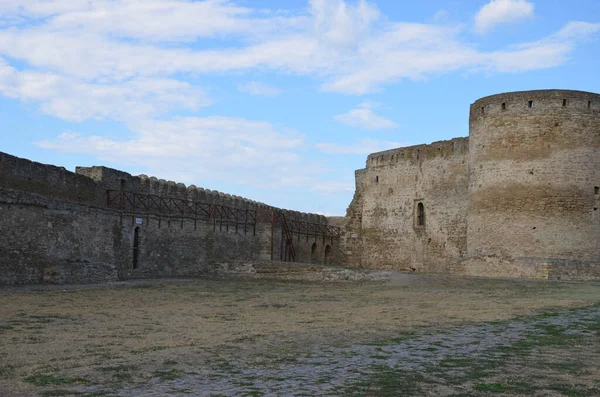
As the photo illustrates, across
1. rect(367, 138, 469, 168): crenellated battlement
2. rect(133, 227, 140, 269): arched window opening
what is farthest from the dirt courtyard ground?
rect(367, 138, 469, 168): crenellated battlement

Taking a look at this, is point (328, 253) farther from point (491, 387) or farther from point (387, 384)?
point (491, 387)

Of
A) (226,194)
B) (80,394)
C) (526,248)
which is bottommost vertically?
(80,394)

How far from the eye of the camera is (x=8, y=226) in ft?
51.2

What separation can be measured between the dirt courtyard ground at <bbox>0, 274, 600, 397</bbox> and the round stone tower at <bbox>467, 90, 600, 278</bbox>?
292 inches

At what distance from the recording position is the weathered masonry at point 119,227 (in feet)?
53.2

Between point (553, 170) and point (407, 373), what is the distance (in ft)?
58.6

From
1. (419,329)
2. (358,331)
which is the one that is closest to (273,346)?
(358,331)

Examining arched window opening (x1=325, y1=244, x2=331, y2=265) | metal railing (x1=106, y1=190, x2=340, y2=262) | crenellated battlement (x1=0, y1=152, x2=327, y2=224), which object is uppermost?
crenellated battlement (x1=0, y1=152, x2=327, y2=224)

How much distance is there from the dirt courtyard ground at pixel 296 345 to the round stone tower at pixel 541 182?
24.3ft

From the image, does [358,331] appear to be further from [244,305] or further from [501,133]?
[501,133]

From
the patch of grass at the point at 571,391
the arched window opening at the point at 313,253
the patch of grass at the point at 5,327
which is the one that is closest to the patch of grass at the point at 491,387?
the patch of grass at the point at 571,391

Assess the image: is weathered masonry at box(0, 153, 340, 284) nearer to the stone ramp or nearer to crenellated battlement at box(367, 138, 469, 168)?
the stone ramp

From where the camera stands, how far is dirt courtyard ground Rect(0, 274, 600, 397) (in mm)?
5574

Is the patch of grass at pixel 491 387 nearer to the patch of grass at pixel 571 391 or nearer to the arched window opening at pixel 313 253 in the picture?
the patch of grass at pixel 571 391
